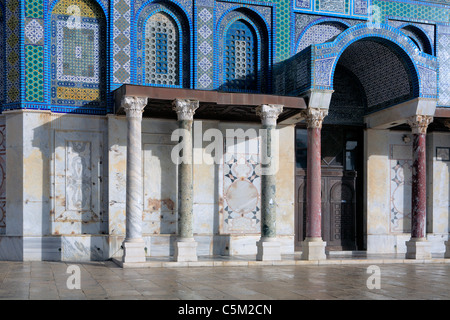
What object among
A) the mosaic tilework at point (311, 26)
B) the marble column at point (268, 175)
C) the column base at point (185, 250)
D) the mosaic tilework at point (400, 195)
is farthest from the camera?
the mosaic tilework at point (400, 195)

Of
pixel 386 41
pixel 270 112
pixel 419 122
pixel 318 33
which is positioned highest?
pixel 318 33

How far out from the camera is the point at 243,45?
14.9 m

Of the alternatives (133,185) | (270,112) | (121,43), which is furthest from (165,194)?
(121,43)

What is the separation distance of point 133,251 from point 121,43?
16.5 ft

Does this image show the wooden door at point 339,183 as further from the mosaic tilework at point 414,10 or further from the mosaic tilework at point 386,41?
the mosaic tilework at point 414,10

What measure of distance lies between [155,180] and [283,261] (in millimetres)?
3774

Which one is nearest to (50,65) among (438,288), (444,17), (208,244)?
(208,244)

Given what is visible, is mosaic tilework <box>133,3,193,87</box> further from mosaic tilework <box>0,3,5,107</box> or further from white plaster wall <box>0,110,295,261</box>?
mosaic tilework <box>0,3,5,107</box>

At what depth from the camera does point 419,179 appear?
14.5 metres

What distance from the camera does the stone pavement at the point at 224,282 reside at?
8406 mm

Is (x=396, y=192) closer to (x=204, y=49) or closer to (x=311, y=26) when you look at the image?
(x=311, y=26)

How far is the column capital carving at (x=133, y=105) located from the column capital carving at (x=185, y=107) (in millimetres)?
736

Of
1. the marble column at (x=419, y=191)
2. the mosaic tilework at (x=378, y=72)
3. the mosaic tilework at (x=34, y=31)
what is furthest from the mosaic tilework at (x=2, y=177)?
the marble column at (x=419, y=191)
